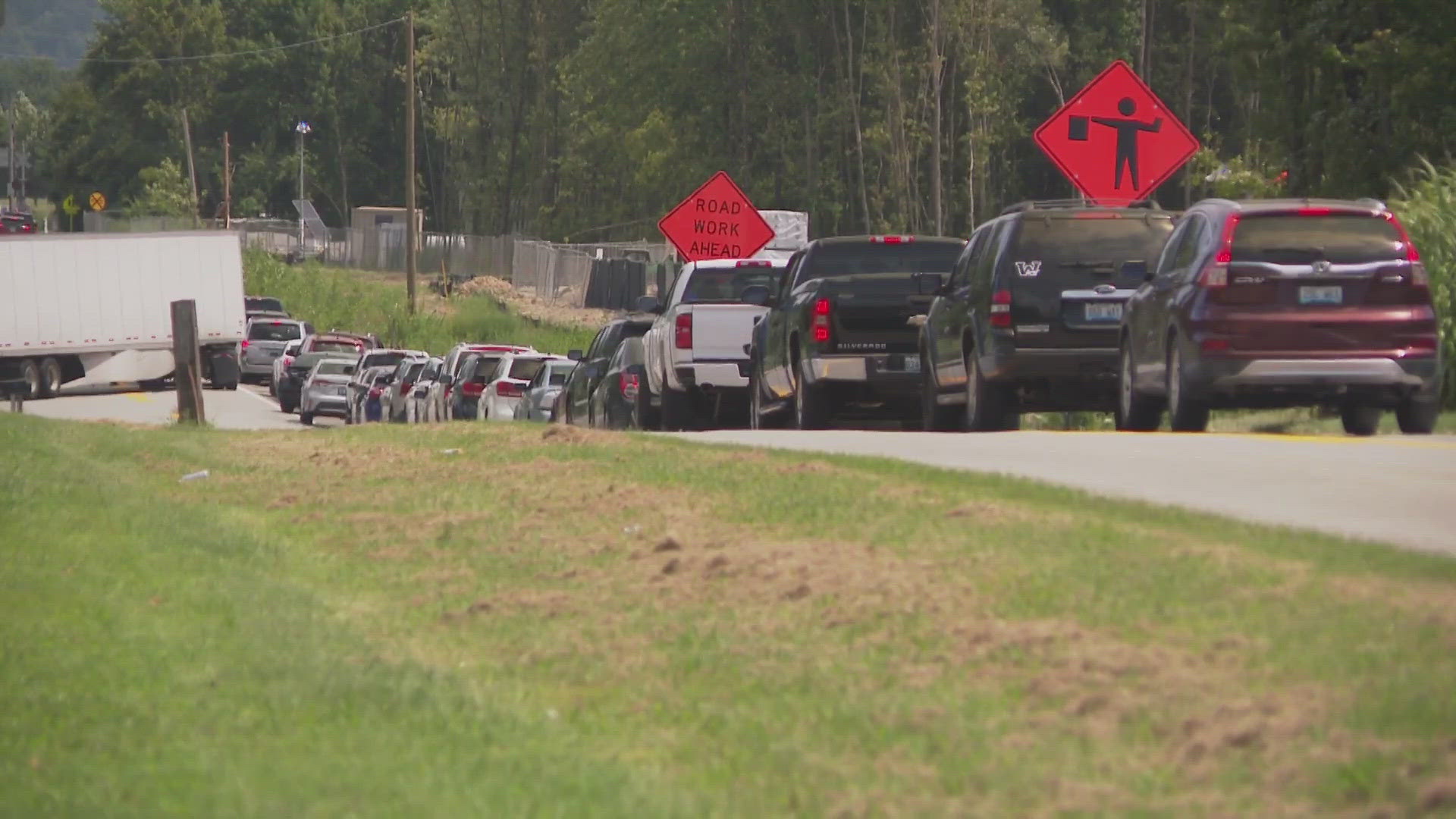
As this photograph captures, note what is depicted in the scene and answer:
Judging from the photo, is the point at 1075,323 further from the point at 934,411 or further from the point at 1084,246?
the point at 934,411

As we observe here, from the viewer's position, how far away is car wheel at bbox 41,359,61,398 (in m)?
47.1

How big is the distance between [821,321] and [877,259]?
2128mm

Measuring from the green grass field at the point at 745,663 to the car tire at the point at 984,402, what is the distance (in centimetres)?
605

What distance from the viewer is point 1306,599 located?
755 centimetres

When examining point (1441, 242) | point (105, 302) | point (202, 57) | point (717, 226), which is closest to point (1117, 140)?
point (1441, 242)

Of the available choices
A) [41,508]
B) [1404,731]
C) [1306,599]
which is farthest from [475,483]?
[1404,731]

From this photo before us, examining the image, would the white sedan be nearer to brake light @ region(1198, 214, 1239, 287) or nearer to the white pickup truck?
the white pickup truck

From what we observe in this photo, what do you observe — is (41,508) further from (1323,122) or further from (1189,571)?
(1323,122)

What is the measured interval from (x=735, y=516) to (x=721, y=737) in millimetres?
3862

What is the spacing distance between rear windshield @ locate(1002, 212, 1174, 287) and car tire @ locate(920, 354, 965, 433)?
76.9 inches

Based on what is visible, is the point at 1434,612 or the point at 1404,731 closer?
the point at 1404,731

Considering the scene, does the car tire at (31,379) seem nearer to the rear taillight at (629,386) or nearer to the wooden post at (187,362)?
the wooden post at (187,362)

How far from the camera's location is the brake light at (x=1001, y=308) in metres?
17.3

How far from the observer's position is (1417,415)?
52.5ft
